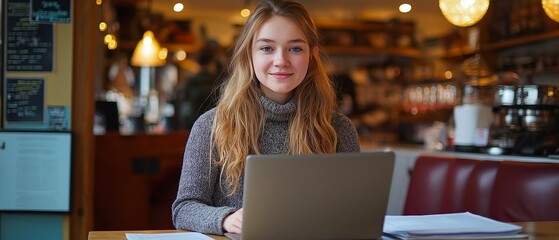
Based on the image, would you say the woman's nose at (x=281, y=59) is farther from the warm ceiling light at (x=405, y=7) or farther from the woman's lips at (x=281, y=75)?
the warm ceiling light at (x=405, y=7)

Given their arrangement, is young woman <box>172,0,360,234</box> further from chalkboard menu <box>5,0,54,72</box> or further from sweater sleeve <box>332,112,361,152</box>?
chalkboard menu <box>5,0,54,72</box>

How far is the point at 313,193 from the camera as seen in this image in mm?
1546

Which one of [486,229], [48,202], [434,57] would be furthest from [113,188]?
[434,57]

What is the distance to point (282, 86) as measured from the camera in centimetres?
201

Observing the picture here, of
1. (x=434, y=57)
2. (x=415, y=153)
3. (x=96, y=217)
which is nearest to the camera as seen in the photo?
(x=415, y=153)

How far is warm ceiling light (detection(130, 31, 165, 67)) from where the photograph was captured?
6.02 metres

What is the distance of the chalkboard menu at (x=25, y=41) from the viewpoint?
3.04m

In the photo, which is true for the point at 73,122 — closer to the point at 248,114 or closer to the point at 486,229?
the point at 248,114

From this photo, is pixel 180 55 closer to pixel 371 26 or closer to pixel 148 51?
pixel 148 51

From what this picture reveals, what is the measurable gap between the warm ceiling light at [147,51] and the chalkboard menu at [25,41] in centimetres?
287

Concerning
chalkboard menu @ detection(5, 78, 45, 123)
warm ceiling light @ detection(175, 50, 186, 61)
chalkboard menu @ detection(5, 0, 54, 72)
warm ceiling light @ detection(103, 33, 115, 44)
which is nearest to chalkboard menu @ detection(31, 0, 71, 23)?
chalkboard menu @ detection(5, 0, 54, 72)

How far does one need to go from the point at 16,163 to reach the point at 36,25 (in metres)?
0.56

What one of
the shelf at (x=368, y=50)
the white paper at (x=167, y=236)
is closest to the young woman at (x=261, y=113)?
the white paper at (x=167, y=236)

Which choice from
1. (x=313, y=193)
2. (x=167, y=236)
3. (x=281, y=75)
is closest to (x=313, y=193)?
(x=313, y=193)
